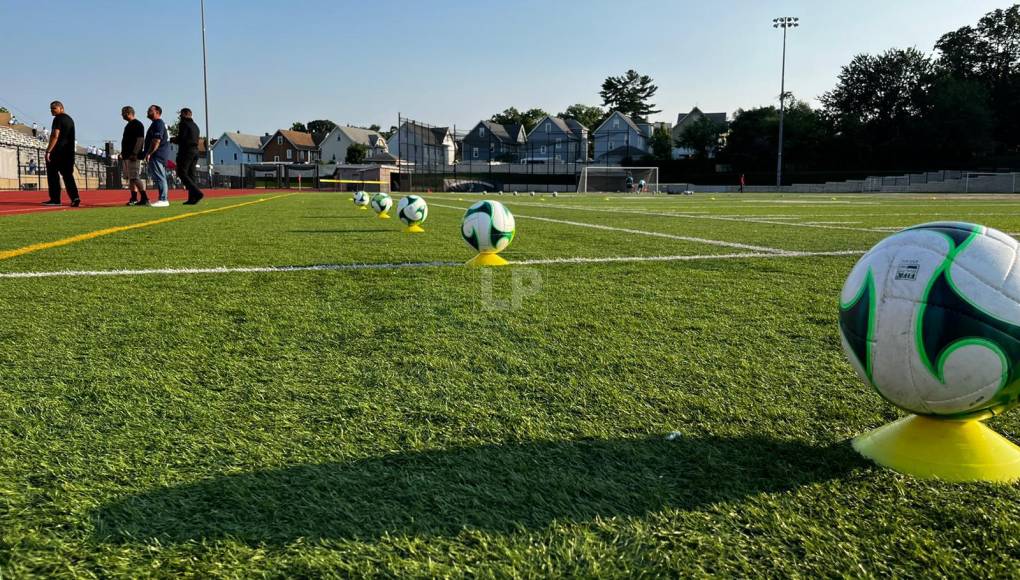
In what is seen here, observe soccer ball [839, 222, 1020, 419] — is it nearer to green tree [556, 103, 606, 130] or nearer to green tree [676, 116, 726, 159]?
green tree [676, 116, 726, 159]

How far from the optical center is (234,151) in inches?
4112

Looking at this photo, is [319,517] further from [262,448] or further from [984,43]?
[984,43]

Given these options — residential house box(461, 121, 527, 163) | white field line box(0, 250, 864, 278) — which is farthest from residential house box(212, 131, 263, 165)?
white field line box(0, 250, 864, 278)

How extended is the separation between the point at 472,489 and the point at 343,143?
105260 mm

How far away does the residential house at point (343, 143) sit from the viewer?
101 meters

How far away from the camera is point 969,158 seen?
202 ft

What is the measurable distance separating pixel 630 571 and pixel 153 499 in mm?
1108

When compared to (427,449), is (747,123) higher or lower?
higher

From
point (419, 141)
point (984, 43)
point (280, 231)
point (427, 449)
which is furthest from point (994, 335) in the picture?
point (984, 43)

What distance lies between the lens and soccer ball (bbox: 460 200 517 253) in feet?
18.9

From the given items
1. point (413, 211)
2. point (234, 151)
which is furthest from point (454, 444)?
point (234, 151)

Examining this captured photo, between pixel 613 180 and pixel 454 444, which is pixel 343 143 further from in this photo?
pixel 454 444

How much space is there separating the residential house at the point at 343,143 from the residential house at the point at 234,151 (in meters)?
11.1

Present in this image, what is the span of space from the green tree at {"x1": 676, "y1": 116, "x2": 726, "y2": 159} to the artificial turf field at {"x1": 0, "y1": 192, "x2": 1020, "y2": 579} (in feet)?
232
